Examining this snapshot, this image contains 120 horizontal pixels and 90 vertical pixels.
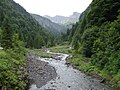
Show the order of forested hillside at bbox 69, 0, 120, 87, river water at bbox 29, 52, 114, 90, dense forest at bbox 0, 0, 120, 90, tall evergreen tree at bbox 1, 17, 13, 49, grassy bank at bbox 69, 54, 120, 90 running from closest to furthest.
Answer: dense forest at bbox 0, 0, 120, 90 → river water at bbox 29, 52, 114, 90 → grassy bank at bbox 69, 54, 120, 90 → forested hillside at bbox 69, 0, 120, 87 → tall evergreen tree at bbox 1, 17, 13, 49

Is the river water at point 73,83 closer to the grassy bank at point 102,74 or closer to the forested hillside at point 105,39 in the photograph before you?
the grassy bank at point 102,74

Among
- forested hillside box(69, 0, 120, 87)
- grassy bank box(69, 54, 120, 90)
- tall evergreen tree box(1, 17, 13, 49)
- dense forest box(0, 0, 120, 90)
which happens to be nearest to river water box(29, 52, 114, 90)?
grassy bank box(69, 54, 120, 90)

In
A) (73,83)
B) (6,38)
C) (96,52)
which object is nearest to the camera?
(73,83)

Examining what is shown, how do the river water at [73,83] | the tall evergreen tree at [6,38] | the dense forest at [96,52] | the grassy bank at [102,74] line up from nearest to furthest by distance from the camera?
the dense forest at [96,52] → the river water at [73,83] → the grassy bank at [102,74] → the tall evergreen tree at [6,38]

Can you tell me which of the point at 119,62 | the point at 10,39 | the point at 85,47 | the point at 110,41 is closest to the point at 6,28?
the point at 10,39

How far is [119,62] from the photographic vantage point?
139 ft

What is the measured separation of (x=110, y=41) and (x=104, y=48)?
3.66 metres

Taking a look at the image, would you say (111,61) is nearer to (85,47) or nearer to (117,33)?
(117,33)

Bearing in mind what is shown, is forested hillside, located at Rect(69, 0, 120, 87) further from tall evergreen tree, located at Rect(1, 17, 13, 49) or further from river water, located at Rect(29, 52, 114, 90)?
tall evergreen tree, located at Rect(1, 17, 13, 49)

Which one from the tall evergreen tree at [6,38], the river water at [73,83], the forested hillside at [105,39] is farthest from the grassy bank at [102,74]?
the tall evergreen tree at [6,38]

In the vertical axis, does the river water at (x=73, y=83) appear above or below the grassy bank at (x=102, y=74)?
below

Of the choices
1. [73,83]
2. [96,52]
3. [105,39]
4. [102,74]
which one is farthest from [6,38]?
[102,74]

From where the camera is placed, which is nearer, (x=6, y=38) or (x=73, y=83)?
(x=73, y=83)

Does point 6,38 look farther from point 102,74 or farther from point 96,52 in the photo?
point 102,74
